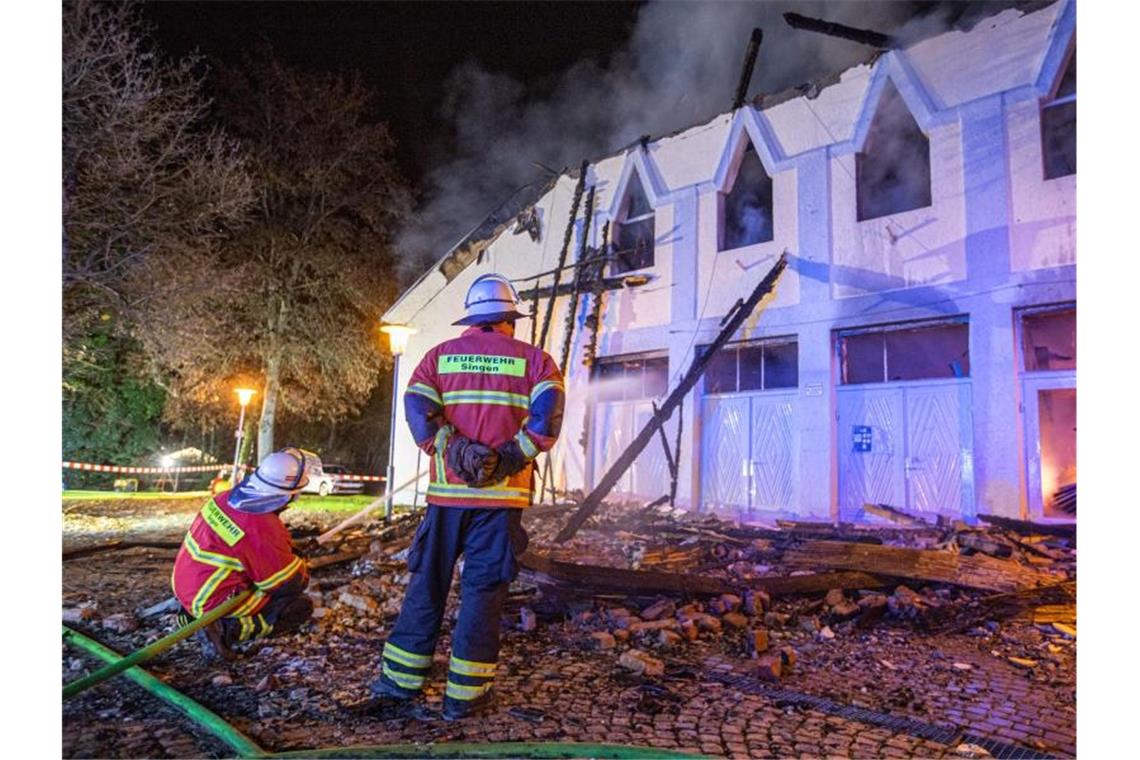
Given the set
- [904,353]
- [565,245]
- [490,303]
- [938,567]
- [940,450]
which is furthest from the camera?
[565,245]

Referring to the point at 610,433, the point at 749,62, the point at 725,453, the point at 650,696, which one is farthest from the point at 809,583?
the point at 749,62

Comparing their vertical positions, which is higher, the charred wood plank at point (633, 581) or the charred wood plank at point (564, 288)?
the charred wood plank at point (564, 288)

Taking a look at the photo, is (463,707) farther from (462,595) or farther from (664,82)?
(664,82)

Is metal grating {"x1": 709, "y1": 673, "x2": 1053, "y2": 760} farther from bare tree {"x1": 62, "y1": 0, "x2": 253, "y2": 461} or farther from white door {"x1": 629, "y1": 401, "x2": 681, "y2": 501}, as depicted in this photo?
bare tree {"x1": 62, "y1": 0, "x2": 253, "y2": 461}

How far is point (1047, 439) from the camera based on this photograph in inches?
294

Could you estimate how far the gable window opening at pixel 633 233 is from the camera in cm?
1129

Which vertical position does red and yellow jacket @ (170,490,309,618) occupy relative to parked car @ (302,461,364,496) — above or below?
above

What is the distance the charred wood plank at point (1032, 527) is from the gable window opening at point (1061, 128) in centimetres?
359

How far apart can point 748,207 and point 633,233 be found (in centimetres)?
210

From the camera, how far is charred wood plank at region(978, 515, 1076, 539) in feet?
22.5

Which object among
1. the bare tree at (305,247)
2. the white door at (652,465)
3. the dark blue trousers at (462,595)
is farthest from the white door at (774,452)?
the bare tree at (305,247)

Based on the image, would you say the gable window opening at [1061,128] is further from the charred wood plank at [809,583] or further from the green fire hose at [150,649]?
the green fire hose at [150,649]

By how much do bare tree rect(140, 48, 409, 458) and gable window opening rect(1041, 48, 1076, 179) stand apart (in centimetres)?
1608

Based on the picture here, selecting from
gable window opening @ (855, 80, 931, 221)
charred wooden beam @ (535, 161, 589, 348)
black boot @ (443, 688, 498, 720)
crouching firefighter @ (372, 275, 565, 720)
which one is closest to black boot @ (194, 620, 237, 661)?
crouching firefighter @ (372, 275, 565, 720)
